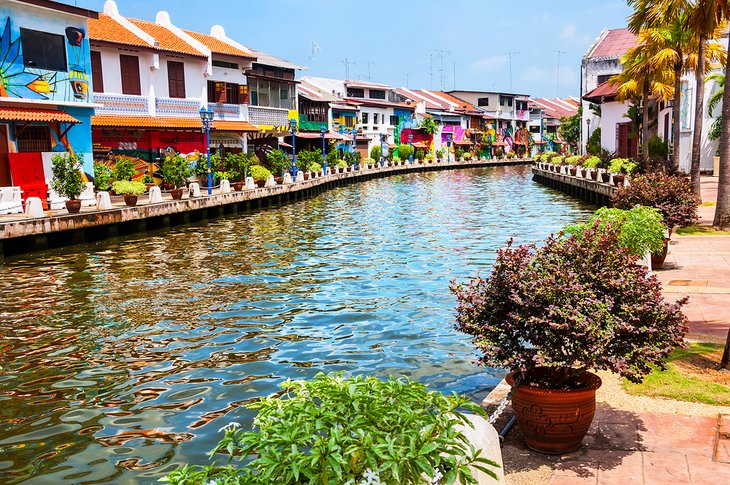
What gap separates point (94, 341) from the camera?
1188 cm

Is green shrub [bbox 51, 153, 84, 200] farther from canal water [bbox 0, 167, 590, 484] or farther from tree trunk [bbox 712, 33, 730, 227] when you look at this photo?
tree trunk [bbox 712, 33, 730, 227]

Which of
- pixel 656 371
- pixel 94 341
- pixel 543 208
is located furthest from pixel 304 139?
pixel 656 371

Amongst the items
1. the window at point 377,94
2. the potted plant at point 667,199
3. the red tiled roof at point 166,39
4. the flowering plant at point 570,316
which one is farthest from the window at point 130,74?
the window at point 377,94

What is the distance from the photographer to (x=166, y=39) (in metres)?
40.1

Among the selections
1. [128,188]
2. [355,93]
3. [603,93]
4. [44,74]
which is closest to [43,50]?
[44,74]

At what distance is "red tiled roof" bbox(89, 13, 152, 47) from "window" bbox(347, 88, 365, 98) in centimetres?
4432

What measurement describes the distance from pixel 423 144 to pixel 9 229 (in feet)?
246

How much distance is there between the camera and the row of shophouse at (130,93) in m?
26.1

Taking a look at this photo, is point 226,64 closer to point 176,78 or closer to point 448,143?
point 176,78

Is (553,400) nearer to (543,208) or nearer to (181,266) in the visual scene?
(181,266)

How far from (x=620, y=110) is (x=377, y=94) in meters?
37.1

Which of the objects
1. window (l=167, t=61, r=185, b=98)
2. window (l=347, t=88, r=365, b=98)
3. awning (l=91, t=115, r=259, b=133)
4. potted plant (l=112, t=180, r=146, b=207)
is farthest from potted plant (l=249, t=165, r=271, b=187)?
window (l=347, t=88, r=365, b=98)

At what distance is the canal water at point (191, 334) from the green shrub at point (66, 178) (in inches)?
91.5

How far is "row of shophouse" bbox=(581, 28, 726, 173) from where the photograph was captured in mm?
42969
